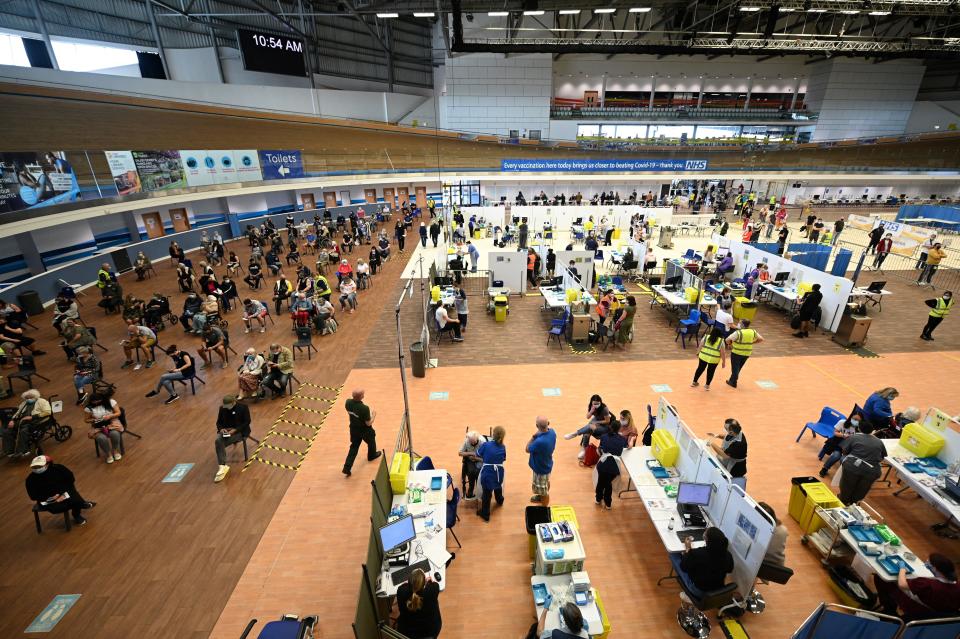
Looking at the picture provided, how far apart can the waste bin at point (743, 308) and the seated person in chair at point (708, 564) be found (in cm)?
984

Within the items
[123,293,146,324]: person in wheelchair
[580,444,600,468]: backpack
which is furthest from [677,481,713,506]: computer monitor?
[123,293,146,324]: person in wheelchair

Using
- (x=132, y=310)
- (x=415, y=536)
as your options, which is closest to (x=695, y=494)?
(x=415, y=536)

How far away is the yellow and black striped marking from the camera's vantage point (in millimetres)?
7754

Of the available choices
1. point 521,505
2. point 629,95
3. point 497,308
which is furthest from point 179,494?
point 629,95

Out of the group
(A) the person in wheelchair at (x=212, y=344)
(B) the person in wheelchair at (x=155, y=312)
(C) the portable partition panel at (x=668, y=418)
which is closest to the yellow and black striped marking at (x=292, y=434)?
(A) the person in wheelchair at (x=212, y=344)

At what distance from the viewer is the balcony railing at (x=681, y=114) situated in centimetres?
3953

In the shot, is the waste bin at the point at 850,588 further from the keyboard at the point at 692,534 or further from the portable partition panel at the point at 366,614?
the portable partition panel at the point at 366,614

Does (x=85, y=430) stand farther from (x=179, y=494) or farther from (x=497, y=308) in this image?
(x=497, y=308)

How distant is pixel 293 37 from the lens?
30078mm

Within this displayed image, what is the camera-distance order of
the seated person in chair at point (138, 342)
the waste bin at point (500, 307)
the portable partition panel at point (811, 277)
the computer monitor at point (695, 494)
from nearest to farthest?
1. the computer monitor at point (695, 494)
2. the seated person in chair at point (138, 342)
3. the portable partition panel at point (811, 277)
4. the waste bin at point (500, 307)

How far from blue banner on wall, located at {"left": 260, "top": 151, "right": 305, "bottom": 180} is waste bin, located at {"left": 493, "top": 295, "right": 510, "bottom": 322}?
18340mm

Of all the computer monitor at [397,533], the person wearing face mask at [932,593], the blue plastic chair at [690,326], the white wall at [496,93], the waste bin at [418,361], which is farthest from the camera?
the white wall at [496,93]

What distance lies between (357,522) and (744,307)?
12.2 m

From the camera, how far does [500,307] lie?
13617 millimetres
